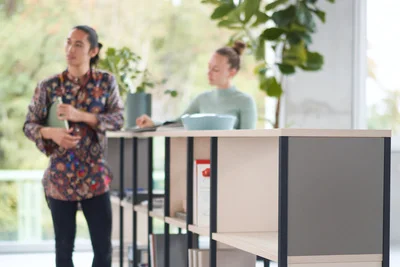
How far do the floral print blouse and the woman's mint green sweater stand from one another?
0.72 metres

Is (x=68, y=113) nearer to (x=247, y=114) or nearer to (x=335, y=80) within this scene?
(x=247, y=114)

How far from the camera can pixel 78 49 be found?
342 centimetres

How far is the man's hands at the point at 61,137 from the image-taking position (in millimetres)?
3277

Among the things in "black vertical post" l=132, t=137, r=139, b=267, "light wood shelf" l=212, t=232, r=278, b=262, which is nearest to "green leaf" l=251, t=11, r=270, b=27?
"black vertical post" l=132, t=137, r=139, b=267

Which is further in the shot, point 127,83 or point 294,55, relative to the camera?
point 294,55

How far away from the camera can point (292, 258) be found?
2.10 m

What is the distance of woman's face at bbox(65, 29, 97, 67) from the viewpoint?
3414 mm

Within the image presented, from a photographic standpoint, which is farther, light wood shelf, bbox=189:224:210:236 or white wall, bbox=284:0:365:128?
white wall, bbox=284:0:365:128

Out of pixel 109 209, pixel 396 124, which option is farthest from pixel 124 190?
pixel 396 124

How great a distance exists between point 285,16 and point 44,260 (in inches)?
94.9

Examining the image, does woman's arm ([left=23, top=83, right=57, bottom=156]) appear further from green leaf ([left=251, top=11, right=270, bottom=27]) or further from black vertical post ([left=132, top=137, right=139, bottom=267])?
green leaf ([left=251, top=11, right=270, bottom=27])

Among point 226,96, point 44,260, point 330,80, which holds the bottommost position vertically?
point 44,260

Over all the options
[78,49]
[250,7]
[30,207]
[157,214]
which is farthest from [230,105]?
[30,207]

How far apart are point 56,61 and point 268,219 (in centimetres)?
445
